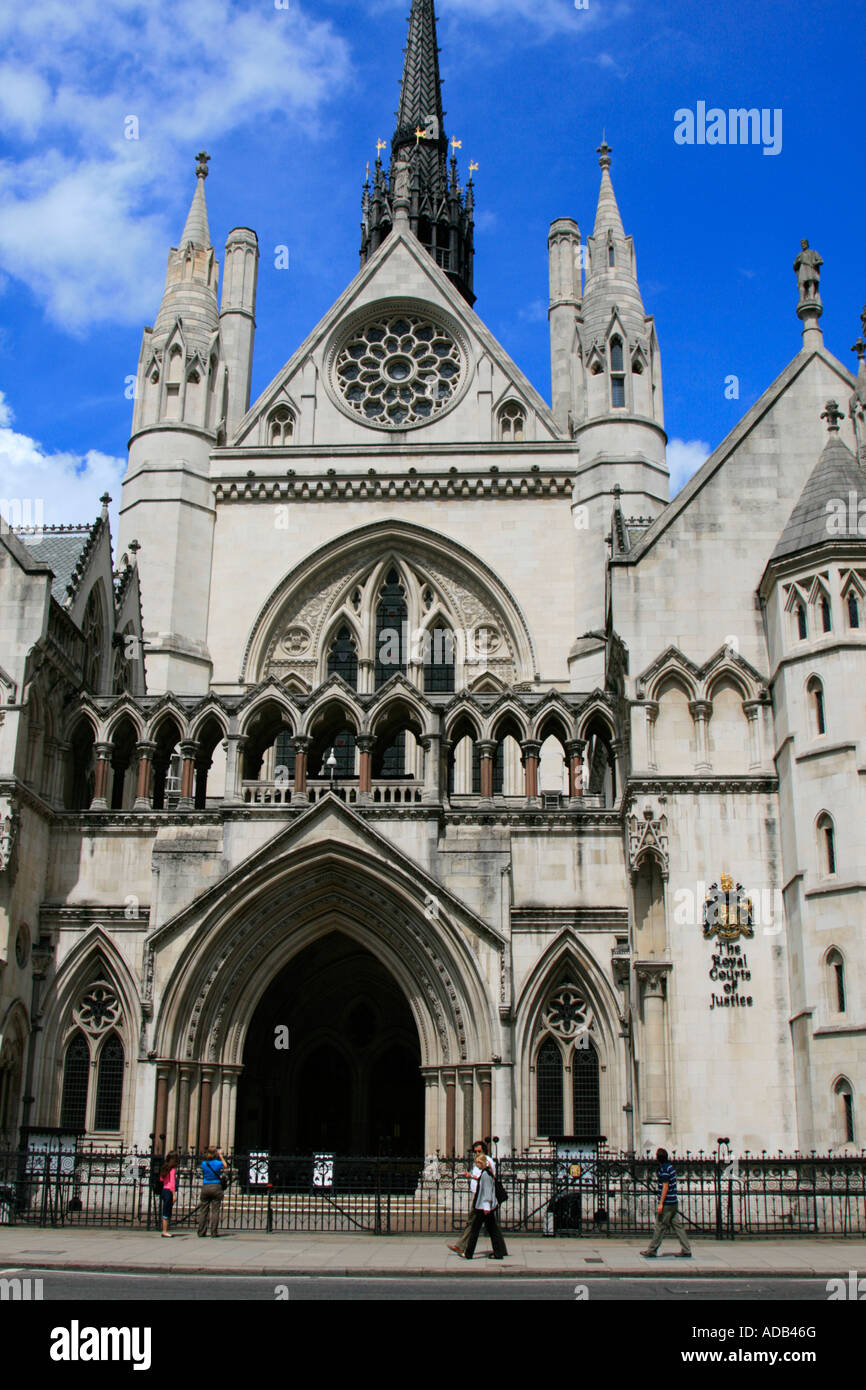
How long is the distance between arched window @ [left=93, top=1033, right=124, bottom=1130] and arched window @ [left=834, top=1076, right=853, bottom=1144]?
42.2ft

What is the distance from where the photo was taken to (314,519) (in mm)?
36312

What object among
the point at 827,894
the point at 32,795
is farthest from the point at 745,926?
the point at 32,795

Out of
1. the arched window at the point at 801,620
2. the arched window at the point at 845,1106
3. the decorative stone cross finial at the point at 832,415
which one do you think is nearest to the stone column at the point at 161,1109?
the arched window at the point at 845,1106

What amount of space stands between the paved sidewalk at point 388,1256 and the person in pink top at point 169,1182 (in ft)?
1.14

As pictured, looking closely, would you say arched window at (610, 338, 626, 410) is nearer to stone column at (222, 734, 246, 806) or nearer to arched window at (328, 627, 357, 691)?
arched window at (328, 627, 357, 691)

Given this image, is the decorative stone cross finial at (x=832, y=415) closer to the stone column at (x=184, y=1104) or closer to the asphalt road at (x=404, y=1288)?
the asphalt road at (x=404, y=1288)

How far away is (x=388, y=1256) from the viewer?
1598cm

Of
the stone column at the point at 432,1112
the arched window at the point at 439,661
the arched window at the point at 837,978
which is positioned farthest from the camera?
the arched window at the point at 439,661

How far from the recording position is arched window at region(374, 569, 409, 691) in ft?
117

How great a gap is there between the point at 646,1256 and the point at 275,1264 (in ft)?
14.5

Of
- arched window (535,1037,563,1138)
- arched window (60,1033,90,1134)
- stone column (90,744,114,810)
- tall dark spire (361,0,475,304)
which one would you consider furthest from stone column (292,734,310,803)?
tall dark spire (361,0,475,304)

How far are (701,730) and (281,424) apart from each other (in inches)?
706

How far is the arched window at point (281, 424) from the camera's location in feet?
125
